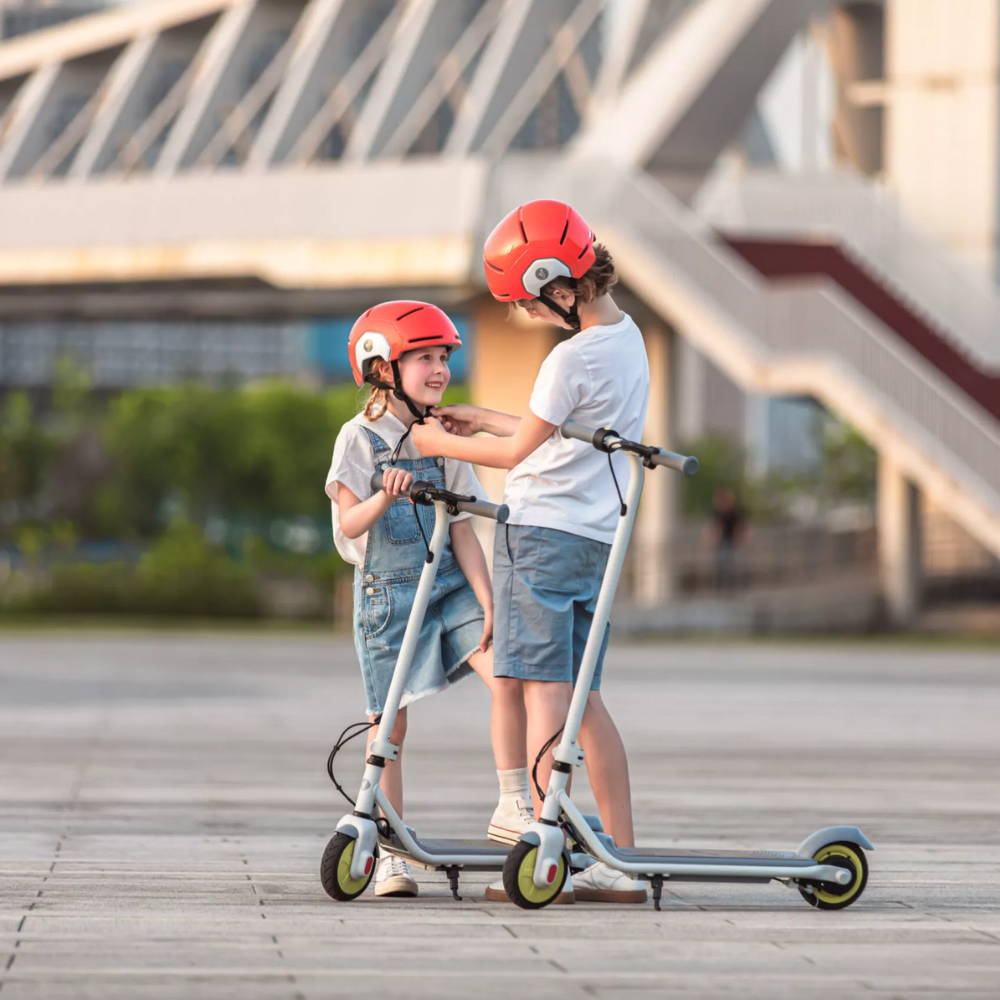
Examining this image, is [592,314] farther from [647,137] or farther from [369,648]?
[647,137]

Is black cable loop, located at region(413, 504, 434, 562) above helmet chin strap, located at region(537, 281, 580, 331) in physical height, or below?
below

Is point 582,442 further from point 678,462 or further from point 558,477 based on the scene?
point 678,462

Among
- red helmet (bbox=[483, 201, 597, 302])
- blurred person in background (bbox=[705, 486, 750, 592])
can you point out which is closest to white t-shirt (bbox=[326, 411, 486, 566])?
red helmet (bbox=[483, 201, 597, 302])

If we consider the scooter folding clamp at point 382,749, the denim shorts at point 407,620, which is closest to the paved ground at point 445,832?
the scooter folding clamp at point 382,749

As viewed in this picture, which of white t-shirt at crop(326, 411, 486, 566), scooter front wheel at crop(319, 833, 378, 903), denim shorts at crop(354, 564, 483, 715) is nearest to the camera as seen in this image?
scooter front wheel at crop(319, 833, 378, 903)

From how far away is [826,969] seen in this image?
16.9 ft

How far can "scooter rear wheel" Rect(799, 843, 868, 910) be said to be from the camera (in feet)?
20.3

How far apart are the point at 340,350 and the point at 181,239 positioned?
9772cm

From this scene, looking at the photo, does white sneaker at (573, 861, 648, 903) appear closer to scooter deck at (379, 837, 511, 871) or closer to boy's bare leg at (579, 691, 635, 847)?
boy's bare leg at (579, 691, 635, 847)

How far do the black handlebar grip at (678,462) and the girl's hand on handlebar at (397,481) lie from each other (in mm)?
718

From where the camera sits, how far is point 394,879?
6.32m

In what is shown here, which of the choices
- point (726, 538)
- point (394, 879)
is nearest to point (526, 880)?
point (394, 879)

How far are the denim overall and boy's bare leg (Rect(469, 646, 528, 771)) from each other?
71 mm

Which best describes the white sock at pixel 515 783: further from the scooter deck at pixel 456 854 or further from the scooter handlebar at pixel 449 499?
the scooter handlebar at pixel 449 499
